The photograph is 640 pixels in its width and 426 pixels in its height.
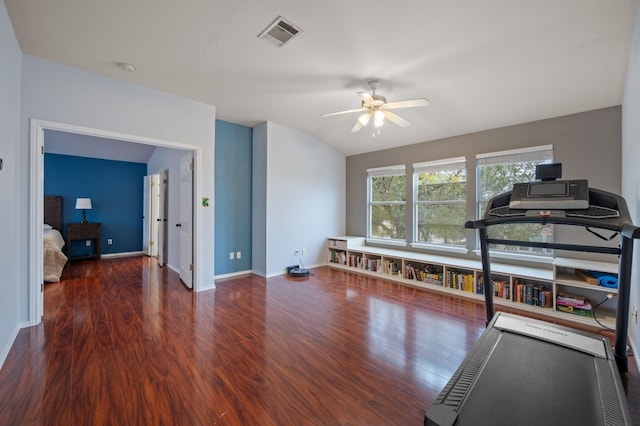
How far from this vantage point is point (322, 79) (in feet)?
10.3

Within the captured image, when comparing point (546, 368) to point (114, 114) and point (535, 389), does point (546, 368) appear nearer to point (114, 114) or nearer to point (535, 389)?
point (535, 389)

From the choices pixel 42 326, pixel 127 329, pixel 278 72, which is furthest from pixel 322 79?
pixel 42 326

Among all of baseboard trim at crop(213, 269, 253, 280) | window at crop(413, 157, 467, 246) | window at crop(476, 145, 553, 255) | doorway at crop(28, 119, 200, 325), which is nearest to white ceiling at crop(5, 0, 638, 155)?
window at crop(476, 145, 553, 255)

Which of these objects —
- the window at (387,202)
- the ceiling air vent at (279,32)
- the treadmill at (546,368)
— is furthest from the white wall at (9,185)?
the window at (387,202)

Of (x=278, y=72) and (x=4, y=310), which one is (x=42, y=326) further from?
(x=278, y=72)

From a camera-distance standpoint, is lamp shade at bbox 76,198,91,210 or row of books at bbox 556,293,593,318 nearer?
row of books at bbox 556,293,593,318

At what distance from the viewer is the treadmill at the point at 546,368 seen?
4.28 feet

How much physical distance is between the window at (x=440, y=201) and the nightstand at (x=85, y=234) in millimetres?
6531

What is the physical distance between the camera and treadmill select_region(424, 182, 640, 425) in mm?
1306

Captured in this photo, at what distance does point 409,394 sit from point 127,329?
2.57 metres

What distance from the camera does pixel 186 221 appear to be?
163 inches

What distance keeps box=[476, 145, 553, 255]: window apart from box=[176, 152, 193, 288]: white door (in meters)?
4.18

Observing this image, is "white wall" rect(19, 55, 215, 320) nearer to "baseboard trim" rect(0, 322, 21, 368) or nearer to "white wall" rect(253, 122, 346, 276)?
"baseboard trim" rect(0, 322, 21, 368)

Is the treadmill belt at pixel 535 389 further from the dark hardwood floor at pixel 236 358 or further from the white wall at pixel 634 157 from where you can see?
the white wall at pixel 634 157
